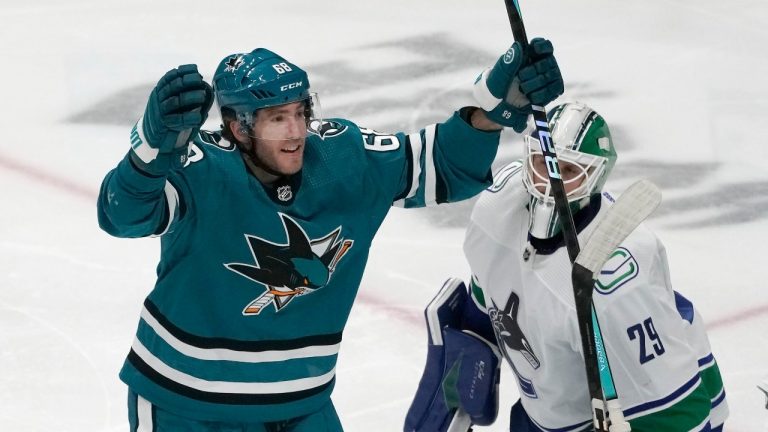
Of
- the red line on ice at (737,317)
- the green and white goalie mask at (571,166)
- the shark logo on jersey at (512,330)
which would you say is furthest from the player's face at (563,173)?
the red line on ice at (737,317)

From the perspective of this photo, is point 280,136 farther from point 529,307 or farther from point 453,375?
point 453,375

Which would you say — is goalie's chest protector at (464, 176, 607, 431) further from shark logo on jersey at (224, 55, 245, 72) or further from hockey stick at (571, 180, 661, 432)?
shark logo on jersey at (224, 55, 245, 72)

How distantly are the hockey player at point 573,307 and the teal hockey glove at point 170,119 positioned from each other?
0.69 m

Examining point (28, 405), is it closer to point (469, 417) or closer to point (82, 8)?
point (469, 417)

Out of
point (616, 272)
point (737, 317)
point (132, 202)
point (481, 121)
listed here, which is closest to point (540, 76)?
point (481, 121)

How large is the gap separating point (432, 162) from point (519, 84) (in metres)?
0.35

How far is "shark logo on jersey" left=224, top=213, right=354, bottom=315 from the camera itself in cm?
287

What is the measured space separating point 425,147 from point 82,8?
411 centimetres

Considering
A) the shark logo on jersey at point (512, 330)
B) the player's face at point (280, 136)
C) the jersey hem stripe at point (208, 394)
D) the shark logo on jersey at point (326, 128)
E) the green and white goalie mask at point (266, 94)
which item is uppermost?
the green and white goalie mask at point (266, 94)

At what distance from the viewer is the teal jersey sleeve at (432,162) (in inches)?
117

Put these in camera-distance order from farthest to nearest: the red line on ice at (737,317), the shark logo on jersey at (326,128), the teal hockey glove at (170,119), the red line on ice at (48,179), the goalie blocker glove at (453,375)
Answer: the red line on ice at (48,179), the red line on ice at (737,317), the goalie blocker glove at (453,375), the shark logo on jersey at (326,128), the teal hockey glove at (170,119)

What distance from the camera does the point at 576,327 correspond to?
2826mm

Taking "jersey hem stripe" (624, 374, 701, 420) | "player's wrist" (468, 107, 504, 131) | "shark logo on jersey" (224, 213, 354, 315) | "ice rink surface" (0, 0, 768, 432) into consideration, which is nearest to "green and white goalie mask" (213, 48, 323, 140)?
"shark logo on jersey" (224, 213, 354, 315)

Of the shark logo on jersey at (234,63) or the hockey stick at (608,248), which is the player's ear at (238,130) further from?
the hockey stick at (608,248)
